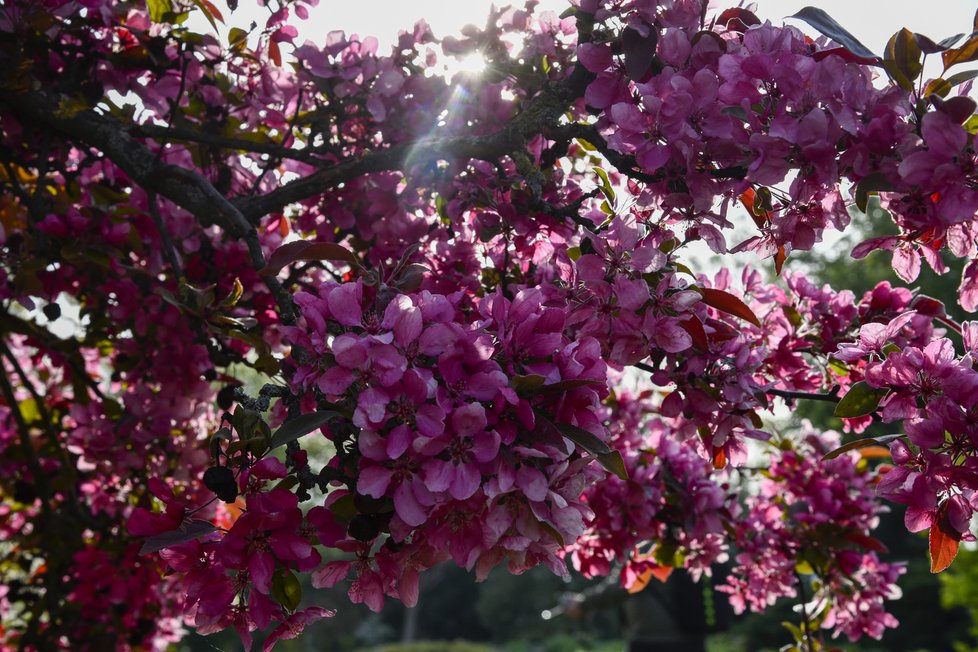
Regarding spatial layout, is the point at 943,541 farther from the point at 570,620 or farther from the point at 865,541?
the point at 570,620

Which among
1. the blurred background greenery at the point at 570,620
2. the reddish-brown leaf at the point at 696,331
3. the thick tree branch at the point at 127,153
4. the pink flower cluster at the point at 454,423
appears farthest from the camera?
the blurred background greenery at the point at 570,620

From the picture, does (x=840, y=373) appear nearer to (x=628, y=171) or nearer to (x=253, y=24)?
(x=628, y=171)

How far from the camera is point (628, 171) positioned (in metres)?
1.44

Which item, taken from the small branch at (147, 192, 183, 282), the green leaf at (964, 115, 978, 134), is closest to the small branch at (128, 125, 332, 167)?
the small branch at (147, 192, 183, 282)

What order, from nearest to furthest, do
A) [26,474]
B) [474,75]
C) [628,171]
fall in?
[628,171]
[474,75]
[26,474]

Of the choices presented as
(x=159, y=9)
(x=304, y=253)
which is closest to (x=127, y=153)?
(x=159, y=9)

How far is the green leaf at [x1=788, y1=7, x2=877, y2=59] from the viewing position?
118 centimetres

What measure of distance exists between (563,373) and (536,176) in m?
0.54

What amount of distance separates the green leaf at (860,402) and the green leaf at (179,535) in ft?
3.06

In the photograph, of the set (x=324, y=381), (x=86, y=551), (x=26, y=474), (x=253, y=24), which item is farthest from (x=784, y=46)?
(x=26, y=474)

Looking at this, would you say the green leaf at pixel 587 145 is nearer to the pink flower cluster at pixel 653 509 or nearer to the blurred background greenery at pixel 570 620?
the pink flower cluster at pixel 653 509

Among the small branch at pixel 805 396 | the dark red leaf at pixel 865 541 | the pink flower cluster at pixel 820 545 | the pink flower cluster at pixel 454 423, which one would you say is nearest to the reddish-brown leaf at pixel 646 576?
the pink flower cluster at pixel 820 545

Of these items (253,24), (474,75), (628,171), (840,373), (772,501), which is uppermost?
(253,24)

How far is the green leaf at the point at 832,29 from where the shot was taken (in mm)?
1181
